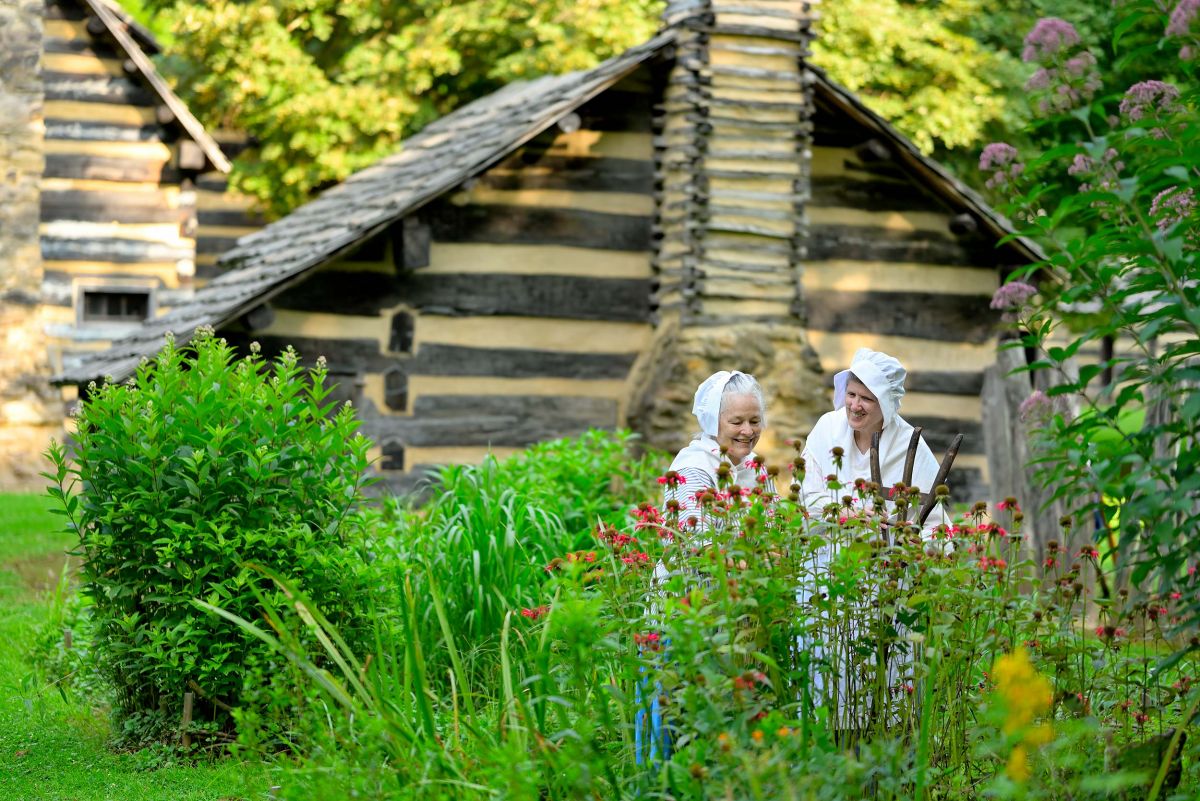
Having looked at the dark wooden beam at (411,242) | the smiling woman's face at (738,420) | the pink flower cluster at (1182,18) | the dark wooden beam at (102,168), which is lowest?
the smiling woman's face at (738,420)

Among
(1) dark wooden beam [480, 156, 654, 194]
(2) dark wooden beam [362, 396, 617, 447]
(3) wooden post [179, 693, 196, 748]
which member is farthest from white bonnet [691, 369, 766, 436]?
(1) dark wooden beam [480, 156, 654, 194]

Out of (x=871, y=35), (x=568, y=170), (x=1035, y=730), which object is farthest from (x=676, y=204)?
(x=871, y=35)

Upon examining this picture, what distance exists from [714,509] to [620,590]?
45 cm

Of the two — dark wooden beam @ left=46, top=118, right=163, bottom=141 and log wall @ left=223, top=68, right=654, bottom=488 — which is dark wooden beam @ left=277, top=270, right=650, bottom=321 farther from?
dark wooden beam @ left=46, top=118, right=163, bottom=141

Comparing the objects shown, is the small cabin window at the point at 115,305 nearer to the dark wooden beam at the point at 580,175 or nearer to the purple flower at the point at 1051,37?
the dark wooden beam at the point at 580,175

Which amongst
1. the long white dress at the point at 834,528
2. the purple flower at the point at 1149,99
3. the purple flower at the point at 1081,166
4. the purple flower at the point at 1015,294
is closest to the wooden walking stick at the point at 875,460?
the long white dress at the point at 834,528

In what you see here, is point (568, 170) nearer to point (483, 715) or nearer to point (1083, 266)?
point (483, 715)

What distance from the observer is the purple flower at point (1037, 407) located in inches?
201

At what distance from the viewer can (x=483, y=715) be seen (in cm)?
555

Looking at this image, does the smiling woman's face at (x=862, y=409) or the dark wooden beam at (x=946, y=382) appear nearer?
the smiling woman's face at (x=862, y=409)

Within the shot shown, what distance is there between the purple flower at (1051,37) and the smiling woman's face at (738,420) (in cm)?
153

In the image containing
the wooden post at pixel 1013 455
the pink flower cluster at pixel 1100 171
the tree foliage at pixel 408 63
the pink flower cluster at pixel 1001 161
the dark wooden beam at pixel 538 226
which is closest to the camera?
the pink flower cluster at pixel 1100 171

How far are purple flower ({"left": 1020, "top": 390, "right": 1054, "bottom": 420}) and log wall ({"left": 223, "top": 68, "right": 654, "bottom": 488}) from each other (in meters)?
6.42

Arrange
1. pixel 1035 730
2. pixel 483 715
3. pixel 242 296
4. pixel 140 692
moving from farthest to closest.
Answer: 1. pixel 242 296
2. pixel 140 692
3. pixel 483 715
4. pixel 1035 730
